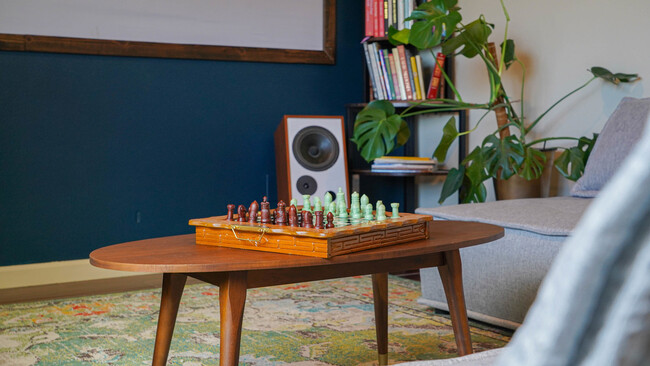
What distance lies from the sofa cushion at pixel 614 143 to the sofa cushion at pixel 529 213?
0.25 feet

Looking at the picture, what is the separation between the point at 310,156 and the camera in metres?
3.73

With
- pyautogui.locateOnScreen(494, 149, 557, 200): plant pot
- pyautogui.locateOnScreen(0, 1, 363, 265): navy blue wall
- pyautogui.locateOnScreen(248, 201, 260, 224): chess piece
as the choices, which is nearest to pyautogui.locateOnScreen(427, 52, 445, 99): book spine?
pyautogui.locateOnScreen(0, 1, 363, 265): navy blue wall

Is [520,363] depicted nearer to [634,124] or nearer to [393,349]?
[393,349]

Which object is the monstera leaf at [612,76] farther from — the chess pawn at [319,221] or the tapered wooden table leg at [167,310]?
the tapered wooden table leg at [167,310]

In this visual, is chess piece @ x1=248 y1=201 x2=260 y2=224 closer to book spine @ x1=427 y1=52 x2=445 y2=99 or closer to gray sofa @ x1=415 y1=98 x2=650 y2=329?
gray sofa @ x1=415 y1=98 x2=650 y2=329

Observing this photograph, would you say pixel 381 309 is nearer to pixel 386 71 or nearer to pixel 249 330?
pixel 249 330

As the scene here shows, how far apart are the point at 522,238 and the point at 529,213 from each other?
140mm

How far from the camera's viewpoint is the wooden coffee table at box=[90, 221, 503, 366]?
125 cm

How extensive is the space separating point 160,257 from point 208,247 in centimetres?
17

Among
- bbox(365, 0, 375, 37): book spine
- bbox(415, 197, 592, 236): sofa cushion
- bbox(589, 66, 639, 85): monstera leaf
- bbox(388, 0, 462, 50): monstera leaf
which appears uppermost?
bbox(365, 0, 375, 37): book spine

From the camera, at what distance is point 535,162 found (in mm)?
2994

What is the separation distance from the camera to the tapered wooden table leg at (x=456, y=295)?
1.70 metres

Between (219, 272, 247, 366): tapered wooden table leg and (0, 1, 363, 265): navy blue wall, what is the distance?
2.37 meters

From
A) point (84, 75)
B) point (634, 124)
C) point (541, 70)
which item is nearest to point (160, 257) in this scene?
point (634, 124)
